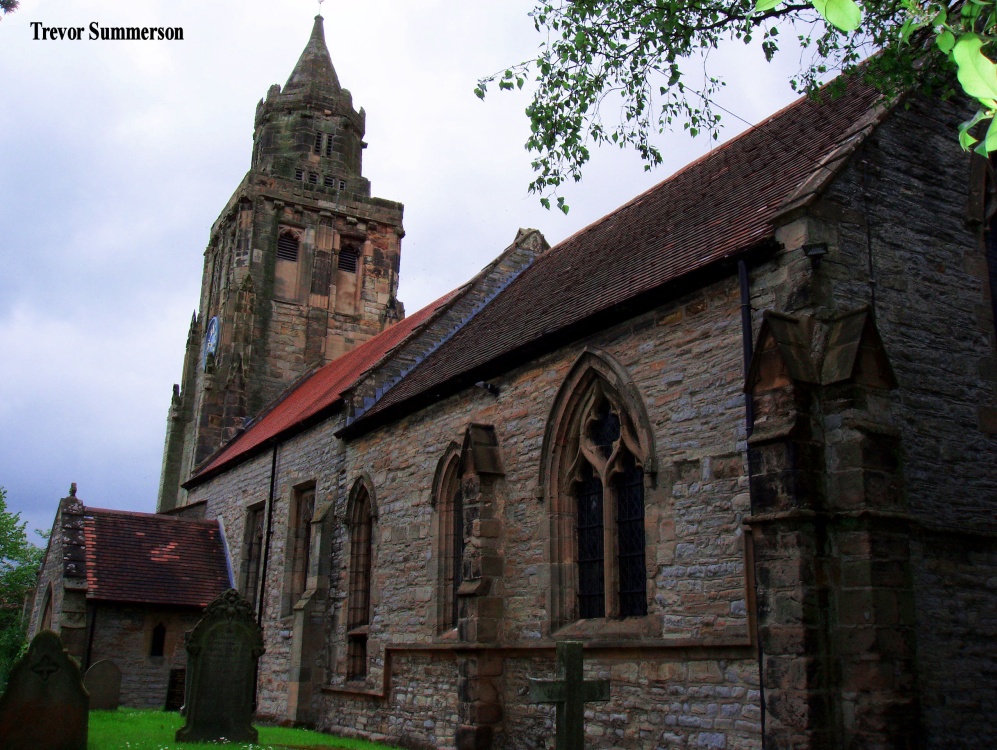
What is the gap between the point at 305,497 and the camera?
65.5 feet

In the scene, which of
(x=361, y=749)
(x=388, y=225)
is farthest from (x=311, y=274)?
(x=361, y=749)

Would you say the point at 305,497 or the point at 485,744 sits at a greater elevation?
the point at 305,497

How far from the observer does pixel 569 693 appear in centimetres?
776

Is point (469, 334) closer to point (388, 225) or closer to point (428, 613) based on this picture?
point (428, 613)

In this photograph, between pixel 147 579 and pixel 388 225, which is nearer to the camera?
pixel 147 579

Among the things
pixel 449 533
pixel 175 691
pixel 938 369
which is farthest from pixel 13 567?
pixel 938 369

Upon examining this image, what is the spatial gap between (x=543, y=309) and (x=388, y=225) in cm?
1840

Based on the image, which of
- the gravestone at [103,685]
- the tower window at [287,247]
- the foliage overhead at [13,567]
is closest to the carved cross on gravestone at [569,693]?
the gravestone at [103,685]

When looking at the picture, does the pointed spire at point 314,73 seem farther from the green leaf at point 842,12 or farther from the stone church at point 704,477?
the green leaf at point 842,12

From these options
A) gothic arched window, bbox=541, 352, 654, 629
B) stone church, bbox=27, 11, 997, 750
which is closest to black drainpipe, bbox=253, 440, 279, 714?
stone church, bbox=27, 11, 997, 750

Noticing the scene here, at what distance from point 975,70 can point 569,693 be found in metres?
6.32

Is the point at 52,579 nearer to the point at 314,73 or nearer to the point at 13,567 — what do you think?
the point at 314,73

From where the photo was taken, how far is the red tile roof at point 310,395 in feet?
68.9

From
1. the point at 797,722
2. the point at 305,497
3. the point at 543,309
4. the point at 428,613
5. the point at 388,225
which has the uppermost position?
the point at 388,225
